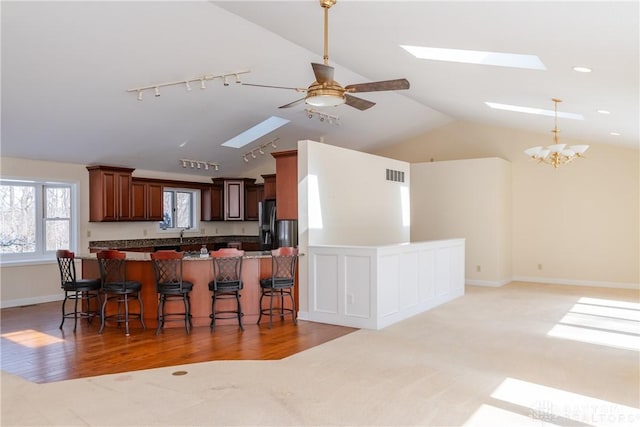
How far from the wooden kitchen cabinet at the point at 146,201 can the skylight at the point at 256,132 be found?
158 centimetres

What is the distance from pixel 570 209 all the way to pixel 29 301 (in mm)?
9780

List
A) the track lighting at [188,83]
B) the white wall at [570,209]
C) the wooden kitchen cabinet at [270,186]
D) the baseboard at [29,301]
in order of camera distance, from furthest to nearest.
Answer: the white wall at [570,209] → the wooden kitchen cabinet at [270,186] → the baseboard at [29,301] → the track lighting at [188,83]

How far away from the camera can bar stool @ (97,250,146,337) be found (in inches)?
214

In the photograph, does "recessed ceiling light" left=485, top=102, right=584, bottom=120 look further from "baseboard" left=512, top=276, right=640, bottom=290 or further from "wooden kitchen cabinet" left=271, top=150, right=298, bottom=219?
"baseboard" left=512, top=276, right=640, bottom=290

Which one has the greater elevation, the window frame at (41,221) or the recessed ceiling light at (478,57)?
the recessed ceiling light at (478,57)

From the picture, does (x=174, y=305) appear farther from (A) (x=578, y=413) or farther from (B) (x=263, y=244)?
(A) (x=578, y=413)

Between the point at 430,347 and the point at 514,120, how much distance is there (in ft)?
17.0

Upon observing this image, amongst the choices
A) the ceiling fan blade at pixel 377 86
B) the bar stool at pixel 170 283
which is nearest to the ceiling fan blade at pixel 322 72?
the ceiling fan blade at pixel 377 86

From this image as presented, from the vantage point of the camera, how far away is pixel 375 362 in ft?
13.9

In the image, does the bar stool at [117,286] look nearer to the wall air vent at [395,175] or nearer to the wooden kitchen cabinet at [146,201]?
the wooden kitchen cabinet at [146,201]

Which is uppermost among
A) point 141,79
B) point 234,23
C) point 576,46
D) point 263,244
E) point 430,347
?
point 234,23

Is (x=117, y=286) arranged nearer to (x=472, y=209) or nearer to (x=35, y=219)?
(x=35, y=219)

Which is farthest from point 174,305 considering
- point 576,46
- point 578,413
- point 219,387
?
point 576,46

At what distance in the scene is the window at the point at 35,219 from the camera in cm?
712
